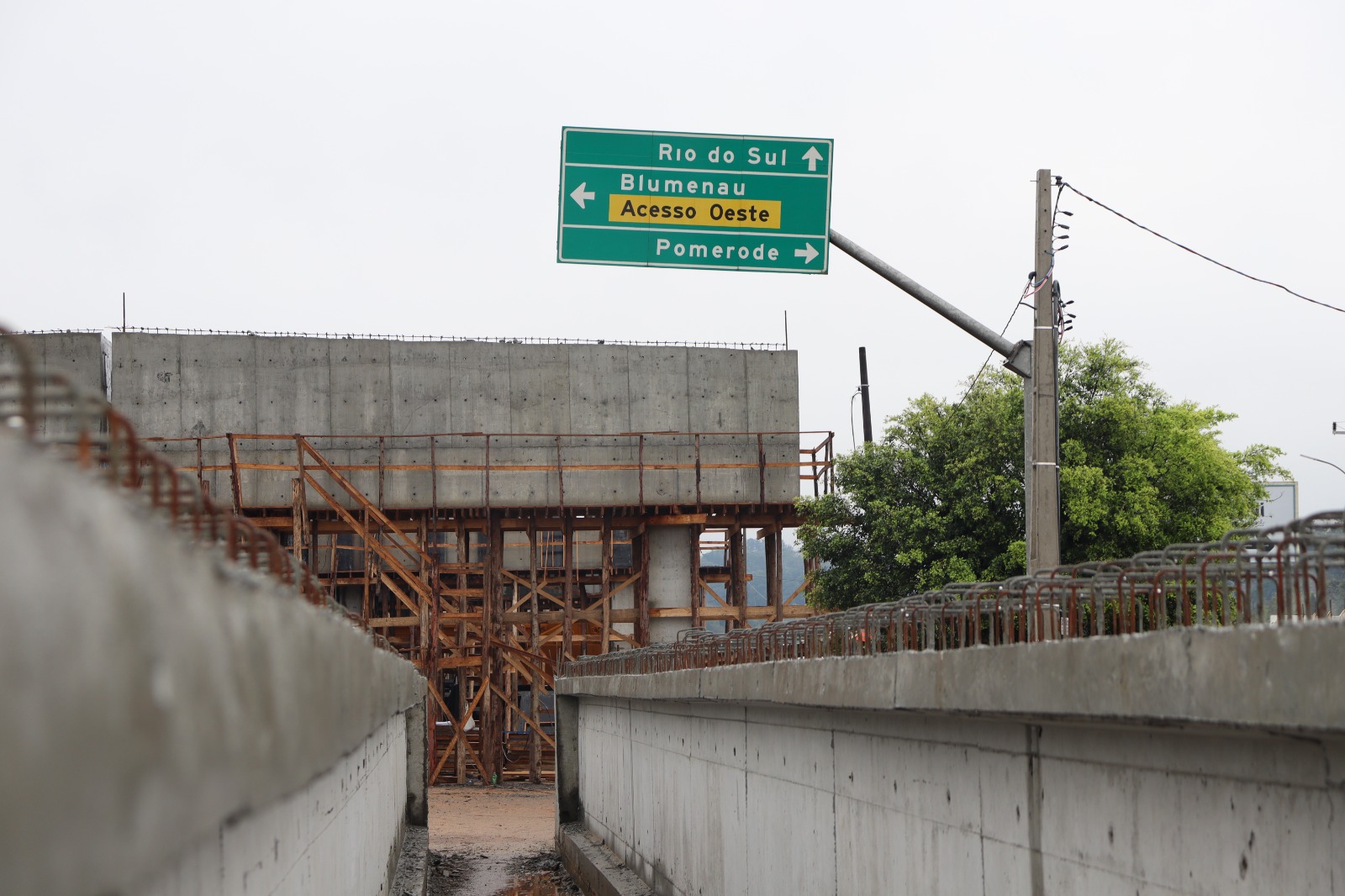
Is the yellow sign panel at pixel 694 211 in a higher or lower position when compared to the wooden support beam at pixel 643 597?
higher

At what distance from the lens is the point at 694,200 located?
1692 centimetres

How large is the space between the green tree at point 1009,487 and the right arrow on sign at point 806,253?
1192 centimetres

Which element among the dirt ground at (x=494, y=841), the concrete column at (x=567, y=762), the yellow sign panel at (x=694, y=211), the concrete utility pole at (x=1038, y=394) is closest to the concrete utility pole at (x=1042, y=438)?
the concrete utility pole at (x=1038, y=394)

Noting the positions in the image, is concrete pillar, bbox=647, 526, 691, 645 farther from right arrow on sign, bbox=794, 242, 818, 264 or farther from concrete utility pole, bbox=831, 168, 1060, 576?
concrete utility pole, bbox=831, 168, 1060, 576

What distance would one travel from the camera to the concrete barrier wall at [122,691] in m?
2.14

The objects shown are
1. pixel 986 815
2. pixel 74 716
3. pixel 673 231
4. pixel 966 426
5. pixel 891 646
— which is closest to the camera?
pixel 74 716

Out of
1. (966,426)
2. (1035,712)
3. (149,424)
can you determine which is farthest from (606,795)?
(1035,712)

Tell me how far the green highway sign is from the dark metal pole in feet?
126

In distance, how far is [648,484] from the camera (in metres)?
35.0

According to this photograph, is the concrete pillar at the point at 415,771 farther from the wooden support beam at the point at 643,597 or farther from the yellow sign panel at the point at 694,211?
the yellow sign panel at the point at 694,211

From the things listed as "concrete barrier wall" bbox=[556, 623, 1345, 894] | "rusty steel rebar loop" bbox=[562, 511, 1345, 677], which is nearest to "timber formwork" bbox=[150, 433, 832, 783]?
"concrete barrier wall" bbox=[556, 623, 1345, 894]

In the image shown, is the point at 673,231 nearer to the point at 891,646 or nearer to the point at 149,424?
the point at 891,646

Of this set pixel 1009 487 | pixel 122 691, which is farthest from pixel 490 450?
pixel 122 691

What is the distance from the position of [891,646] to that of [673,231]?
293 inches
